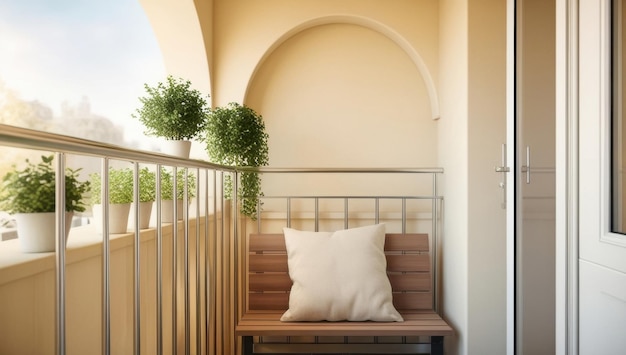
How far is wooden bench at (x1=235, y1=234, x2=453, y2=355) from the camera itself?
114 inches

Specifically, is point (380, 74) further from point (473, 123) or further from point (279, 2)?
point (473, 123)

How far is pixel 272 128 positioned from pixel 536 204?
2.05 meters

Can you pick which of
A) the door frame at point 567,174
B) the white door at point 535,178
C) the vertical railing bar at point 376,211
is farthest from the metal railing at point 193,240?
the door frame at point 567,174

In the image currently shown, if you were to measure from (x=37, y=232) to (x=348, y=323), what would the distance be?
202cm

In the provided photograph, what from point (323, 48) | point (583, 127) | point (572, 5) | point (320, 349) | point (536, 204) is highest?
point (323, 48)

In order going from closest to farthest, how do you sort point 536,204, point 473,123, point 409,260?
point 536,204, point 473,123, point 409,260

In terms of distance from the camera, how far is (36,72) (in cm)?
378

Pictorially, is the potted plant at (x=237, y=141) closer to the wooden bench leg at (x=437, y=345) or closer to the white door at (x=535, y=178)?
the wooden bench leg at (x=437, y=345)

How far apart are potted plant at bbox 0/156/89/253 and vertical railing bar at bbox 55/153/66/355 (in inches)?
0.8

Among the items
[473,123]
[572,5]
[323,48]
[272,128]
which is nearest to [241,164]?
[272,128]

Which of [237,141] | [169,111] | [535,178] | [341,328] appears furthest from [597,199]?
[237,141]

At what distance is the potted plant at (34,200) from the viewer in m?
0.96

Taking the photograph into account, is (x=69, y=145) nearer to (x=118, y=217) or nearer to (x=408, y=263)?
(x=118, y=217)

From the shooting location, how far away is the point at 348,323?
2.87 metres
